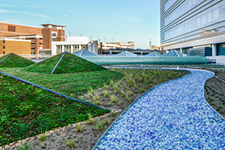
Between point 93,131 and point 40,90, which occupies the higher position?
point 40,90

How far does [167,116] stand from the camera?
5.74 meters

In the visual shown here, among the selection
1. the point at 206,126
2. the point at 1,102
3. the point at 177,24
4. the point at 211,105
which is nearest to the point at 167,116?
the point at 206,126

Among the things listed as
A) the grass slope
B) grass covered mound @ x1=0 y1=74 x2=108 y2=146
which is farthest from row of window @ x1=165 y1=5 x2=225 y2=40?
grass covered mound @ x1=0 y1=74 x2=108 y2=146

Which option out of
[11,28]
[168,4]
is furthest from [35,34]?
[168,4]

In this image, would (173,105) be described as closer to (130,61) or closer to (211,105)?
(211,105)

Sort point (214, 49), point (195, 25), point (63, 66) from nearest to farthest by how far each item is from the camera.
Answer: point (63, 66), point (214, 49), point (195, 25)

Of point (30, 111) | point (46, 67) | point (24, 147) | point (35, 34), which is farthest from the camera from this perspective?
point (35, 34)

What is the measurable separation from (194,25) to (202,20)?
16.2 feet

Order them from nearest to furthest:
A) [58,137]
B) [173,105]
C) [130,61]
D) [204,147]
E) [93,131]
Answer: [204,147] < [58,137] < [93,131] < [173,105] < [130,61]

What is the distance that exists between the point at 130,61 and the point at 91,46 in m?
21.6

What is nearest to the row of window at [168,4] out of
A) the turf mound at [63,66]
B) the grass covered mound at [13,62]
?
the turf mound at [63,66]

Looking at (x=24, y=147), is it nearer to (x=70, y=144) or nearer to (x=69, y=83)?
(x=70, y=144)

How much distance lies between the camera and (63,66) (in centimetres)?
1630

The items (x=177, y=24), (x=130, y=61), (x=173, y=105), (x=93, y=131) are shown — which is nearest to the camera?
(x=93, y=131)
